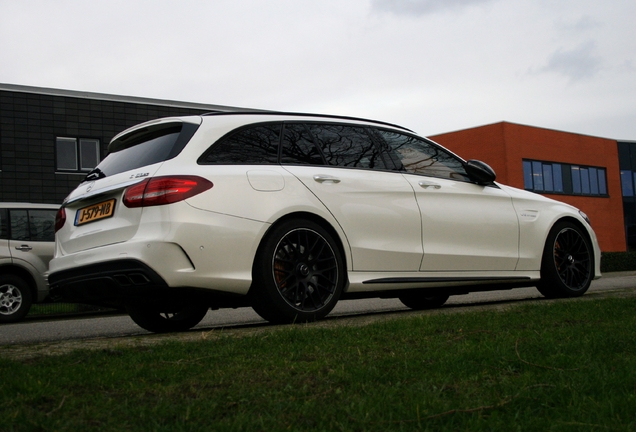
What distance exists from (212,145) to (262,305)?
1.24 meters

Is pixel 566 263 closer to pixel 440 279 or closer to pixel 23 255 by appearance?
pixel 440 279

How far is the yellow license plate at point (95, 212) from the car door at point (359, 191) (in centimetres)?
137

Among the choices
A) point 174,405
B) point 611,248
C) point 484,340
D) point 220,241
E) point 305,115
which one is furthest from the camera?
point 611,248

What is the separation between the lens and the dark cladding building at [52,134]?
22688 mm

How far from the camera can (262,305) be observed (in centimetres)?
573

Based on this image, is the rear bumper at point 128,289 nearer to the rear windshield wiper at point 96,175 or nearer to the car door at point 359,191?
the rear windshield wiper at point 96,175

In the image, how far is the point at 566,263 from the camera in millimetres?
8094

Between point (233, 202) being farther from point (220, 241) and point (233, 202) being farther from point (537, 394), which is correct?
point (537, 394)

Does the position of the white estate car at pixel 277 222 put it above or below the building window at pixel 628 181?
below

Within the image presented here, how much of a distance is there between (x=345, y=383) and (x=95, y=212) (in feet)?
10.6

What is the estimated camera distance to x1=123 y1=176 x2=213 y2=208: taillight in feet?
17.7

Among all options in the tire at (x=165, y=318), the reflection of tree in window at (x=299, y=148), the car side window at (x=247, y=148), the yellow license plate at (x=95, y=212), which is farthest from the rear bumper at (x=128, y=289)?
Answer: the reflection of tree in window at (x=299, y=148)

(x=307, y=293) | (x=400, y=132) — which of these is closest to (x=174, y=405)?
(x=307, y=293)

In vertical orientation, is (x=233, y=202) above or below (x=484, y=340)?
above
